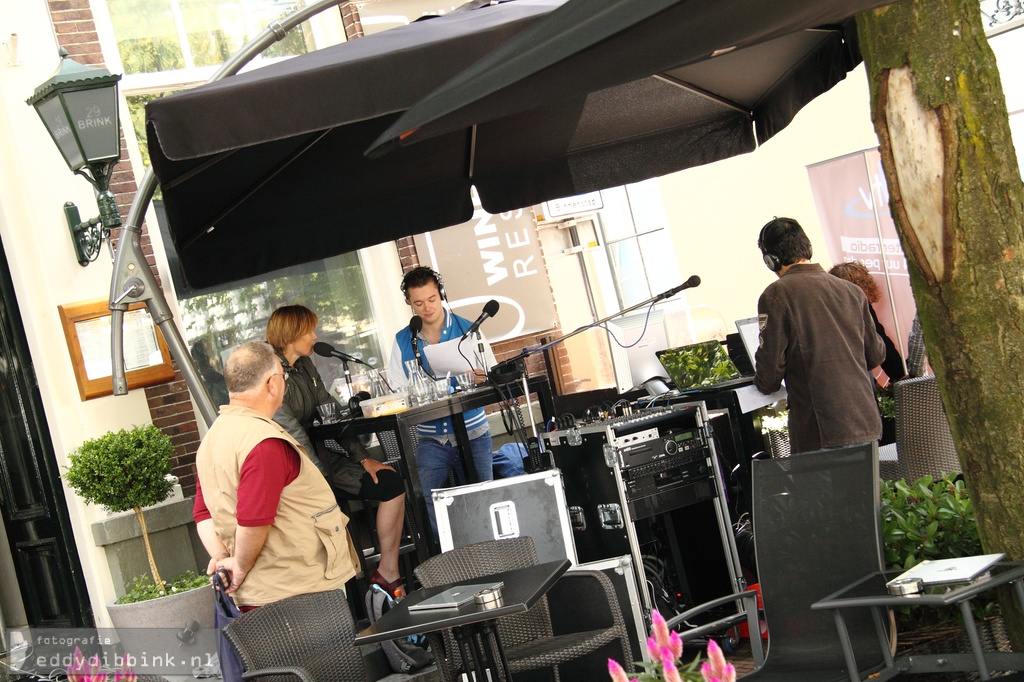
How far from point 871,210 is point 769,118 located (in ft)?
10.4

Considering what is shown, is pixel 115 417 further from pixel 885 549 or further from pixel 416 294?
pixel 885 549

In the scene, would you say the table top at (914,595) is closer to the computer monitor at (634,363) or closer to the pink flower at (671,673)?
the pink flower at (671,673)

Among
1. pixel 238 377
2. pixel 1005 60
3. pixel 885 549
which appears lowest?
pixel 885 549

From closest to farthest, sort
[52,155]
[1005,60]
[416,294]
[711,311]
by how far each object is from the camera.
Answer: [416,294], [52,155], [1005,60], [711,311]

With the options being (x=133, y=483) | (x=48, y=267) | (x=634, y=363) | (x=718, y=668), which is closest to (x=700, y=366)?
(x=634, y=363)

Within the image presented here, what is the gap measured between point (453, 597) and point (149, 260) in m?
4.48

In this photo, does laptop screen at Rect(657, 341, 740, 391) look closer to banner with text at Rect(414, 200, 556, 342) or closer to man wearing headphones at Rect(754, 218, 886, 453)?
man wearing headphones at Rect(754, 218, 886, 453)

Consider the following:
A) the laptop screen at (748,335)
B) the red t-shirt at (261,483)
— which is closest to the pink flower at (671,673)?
the red t-shirt at (261,483)

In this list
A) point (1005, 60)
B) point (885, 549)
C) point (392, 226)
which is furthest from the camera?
point (1005, 60)

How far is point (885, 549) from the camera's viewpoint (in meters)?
4.02

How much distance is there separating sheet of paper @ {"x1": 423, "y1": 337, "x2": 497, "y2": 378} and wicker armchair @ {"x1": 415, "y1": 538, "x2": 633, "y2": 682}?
1669 millimetres

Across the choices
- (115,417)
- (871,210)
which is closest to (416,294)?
(115,417)

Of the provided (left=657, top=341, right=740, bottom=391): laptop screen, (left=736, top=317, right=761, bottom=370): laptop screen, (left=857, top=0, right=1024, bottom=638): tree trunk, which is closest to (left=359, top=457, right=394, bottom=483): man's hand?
(left=657, top=341, right=740, bottom=391): laptop screen

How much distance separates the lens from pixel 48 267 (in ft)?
22.5
